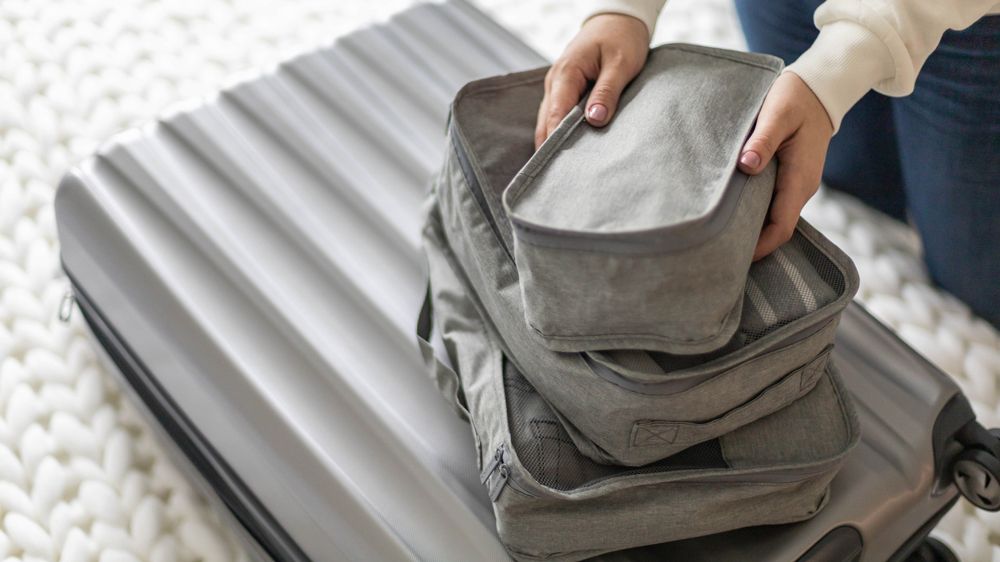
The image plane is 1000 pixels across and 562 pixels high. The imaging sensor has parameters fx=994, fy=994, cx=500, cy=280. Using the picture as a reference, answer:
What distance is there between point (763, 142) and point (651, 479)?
0.89 ft

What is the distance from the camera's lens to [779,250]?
31.2 inches

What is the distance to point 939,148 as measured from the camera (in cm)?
112

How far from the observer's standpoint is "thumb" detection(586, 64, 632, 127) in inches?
32.9

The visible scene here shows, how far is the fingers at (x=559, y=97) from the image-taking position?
0.87 meters

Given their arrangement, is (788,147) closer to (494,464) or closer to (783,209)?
(783,209)

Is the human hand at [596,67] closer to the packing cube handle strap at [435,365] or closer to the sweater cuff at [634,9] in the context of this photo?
the sweater cuff at [634,9]

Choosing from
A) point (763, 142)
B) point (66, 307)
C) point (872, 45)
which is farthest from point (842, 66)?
point (66, 307)

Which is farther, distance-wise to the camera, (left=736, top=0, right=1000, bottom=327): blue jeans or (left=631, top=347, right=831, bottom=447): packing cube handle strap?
(left=736, top=0, right=1000, bottom=327): blue jeans

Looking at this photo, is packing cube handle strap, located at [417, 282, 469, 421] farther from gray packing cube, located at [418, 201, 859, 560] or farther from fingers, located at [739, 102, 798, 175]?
fingers, located at [739, 102, 798, 175]

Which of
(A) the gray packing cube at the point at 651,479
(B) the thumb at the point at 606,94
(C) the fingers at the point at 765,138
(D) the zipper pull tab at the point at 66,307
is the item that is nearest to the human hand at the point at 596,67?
(B) the thumb at the point at 606,94

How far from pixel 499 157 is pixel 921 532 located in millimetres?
513

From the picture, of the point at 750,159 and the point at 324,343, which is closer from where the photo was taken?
the point at 750,159

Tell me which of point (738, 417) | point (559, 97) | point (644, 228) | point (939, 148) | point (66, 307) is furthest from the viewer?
point (66, 307)

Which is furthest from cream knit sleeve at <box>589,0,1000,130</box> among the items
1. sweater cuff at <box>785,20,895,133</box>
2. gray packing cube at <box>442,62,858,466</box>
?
gray packing cube at <box>442,62,858,466</box>
